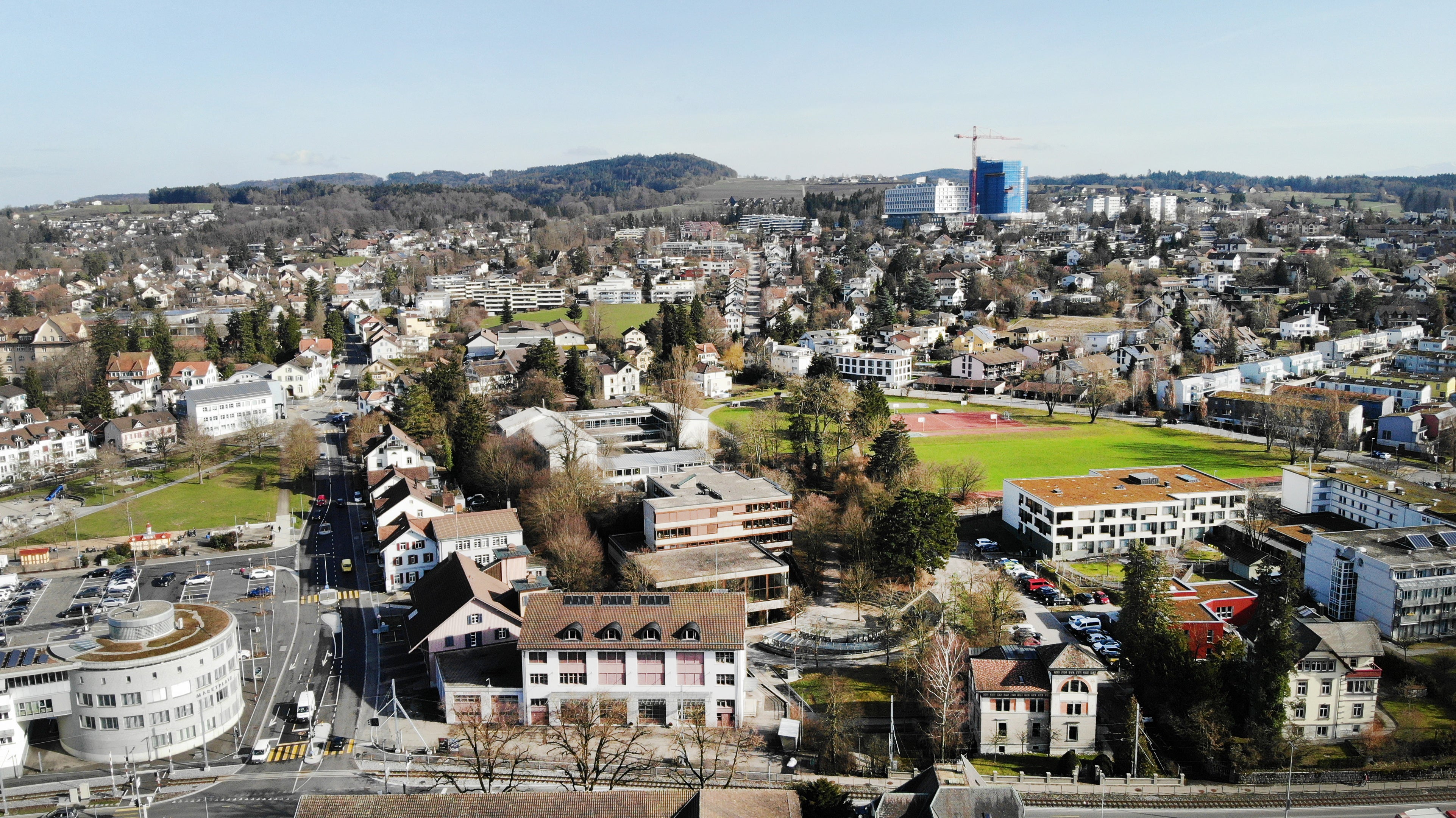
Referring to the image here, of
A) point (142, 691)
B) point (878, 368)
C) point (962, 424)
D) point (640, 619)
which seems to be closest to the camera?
point (142, 691)

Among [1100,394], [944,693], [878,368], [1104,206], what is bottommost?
[944,693]

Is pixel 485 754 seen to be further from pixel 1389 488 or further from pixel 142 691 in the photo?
pixel 1389 488

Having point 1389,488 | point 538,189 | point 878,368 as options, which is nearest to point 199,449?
point 878,368

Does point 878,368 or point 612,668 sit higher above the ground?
point 878,368

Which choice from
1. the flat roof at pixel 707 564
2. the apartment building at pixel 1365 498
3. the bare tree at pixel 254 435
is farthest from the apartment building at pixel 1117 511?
the bare tree at pixel 254 435

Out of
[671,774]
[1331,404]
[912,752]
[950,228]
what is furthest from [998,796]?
[950,228]

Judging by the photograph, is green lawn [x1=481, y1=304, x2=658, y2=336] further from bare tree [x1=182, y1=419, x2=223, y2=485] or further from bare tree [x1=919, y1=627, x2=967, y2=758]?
bare tree [x1=919, y1=627, x2=967, y2=758]

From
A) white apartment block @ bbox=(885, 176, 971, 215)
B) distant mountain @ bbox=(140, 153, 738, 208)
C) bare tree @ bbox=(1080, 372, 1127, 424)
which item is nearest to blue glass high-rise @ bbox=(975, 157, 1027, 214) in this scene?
white apartment block @ bbox=(885, 176, 971, 215)

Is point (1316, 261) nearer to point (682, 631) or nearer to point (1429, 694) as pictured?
point (1429, 694)
